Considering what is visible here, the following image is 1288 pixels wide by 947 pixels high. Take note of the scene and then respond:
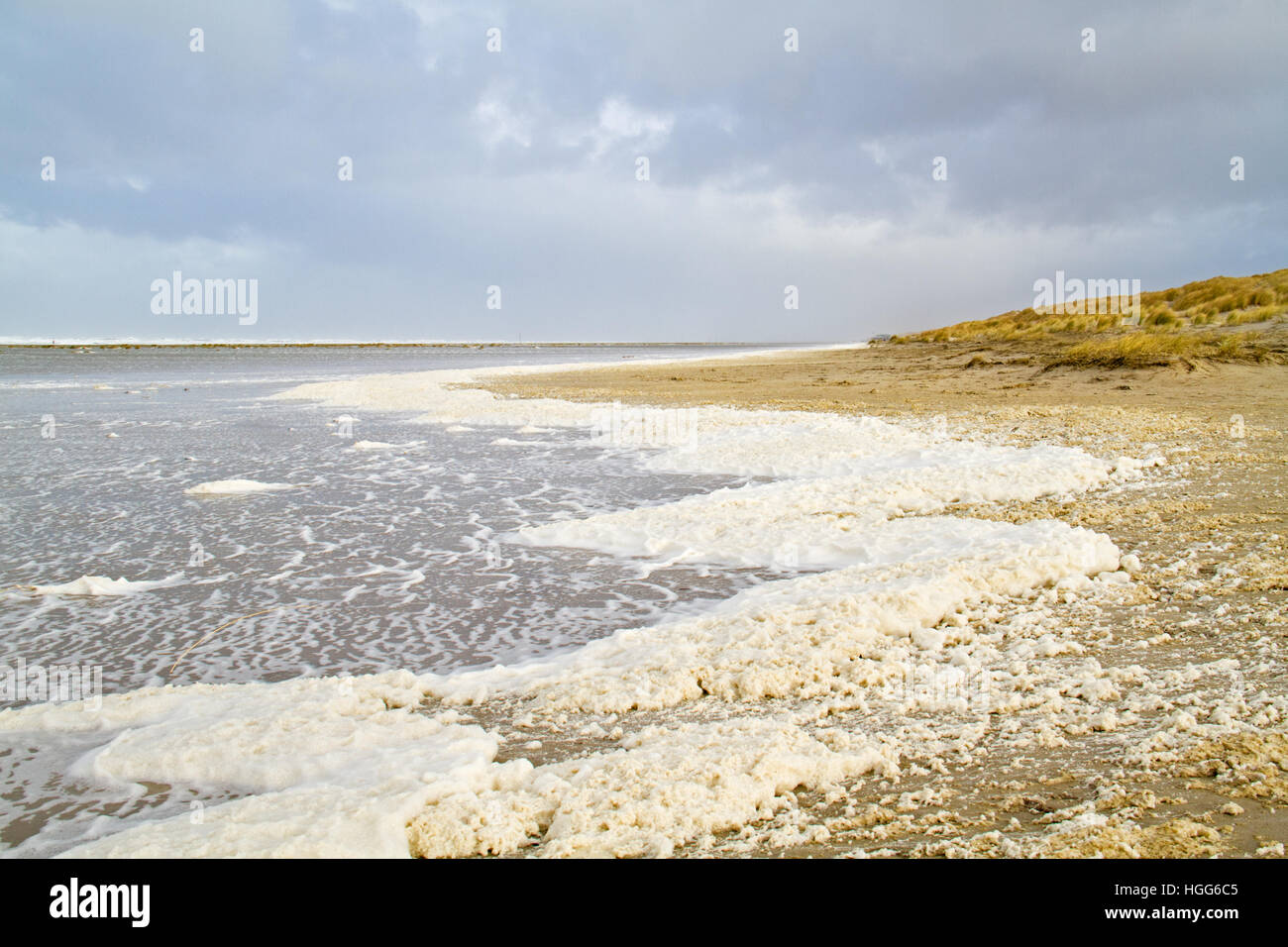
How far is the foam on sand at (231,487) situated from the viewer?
10.2 meters

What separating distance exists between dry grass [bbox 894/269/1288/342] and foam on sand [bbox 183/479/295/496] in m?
22.8

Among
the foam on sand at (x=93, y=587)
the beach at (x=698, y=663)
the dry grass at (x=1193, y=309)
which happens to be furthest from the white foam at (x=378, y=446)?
the dry grass at (x=1193, y=309)

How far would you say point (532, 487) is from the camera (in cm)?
1037

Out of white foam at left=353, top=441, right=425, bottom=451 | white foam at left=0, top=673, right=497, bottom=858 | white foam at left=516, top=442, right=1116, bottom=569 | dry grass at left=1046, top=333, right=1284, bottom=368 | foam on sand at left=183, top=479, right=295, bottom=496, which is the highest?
dry grass at left=1046, top=333, right=1284, bottom=368

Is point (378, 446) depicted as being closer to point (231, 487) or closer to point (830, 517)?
point (231, 487)

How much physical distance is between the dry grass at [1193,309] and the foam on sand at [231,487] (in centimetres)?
2284

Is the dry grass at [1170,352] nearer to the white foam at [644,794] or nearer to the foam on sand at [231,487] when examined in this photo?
the foam on sand at [231,487]

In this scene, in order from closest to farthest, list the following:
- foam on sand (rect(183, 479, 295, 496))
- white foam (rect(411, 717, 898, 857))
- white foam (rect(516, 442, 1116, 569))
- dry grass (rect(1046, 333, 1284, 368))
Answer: white foam (rect(411, 717, 898, 857)) → white foam (rect(516, 442, 1116, 569)) → foam on sand (rect(183, 479, 295, 496)) → dry grass (rect(1046, 333, 1284, 368))

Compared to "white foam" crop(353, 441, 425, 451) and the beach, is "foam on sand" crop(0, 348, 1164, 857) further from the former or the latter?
"white foam" crop(353, 441, 425, 451)

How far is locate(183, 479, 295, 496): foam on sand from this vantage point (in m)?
10.2

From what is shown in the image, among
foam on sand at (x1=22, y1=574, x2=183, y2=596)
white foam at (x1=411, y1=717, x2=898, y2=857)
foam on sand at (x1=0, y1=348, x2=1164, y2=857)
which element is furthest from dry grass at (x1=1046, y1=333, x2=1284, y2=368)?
foam on sand at (x1=22, y1=574, x2=183, y2=596)

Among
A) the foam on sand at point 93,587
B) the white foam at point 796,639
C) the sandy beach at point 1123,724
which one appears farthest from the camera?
the foam on sand at point 93,587

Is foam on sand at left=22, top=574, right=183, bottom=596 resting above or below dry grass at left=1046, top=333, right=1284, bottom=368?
below
